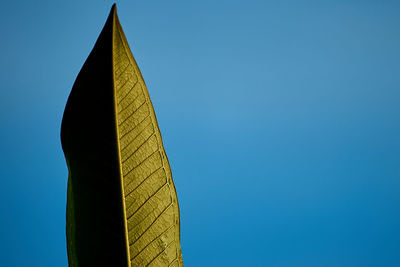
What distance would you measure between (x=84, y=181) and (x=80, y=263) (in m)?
0.03

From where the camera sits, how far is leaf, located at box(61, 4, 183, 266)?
126mm

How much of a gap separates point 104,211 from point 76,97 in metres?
0.04

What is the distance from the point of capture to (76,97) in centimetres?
12

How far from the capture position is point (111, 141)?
0.44 ft

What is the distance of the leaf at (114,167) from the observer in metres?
0.13

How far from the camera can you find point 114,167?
14 cm

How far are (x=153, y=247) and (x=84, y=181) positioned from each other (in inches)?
1.4

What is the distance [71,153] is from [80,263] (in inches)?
1.5

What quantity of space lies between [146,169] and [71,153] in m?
0.03

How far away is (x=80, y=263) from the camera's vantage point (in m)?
0.14

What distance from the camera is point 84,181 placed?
0.13 m

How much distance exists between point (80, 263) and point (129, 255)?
0.05 feet

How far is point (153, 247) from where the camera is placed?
0.47ft

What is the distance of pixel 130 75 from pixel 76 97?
0.02 metres
